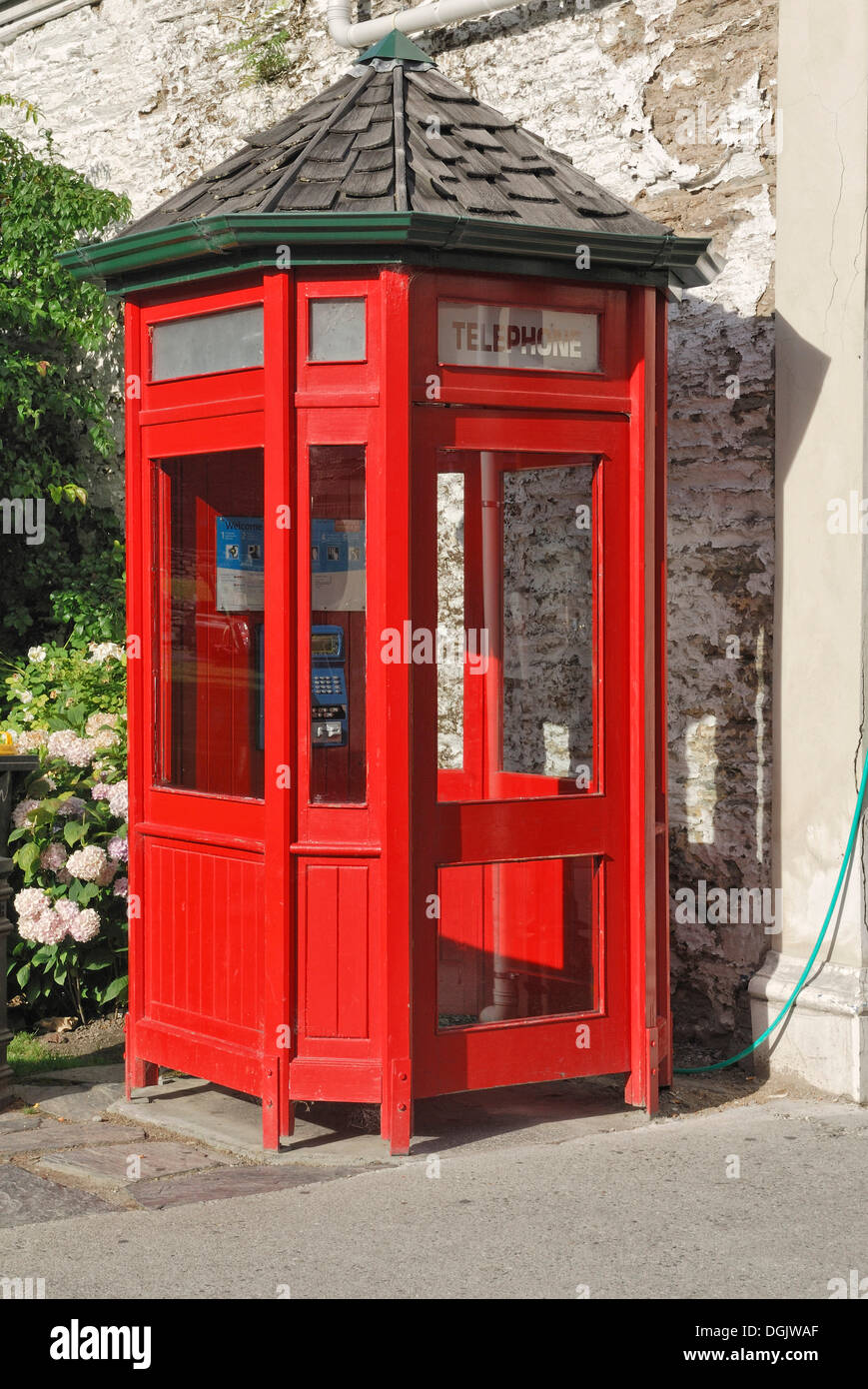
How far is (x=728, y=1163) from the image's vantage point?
4.89 m

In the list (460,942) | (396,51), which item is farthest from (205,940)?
(396,51)

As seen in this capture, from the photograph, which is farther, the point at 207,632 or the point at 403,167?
the point at 207,632

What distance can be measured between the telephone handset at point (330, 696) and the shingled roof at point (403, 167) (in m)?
1.37

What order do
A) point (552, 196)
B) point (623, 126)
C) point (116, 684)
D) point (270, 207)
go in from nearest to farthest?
point (270, 207) < point (552, 196) < point (623, 126) < point (116, 684)

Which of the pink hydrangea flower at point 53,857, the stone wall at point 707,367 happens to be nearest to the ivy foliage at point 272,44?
the stone wall at point 707,367

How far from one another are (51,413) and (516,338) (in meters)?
4.63

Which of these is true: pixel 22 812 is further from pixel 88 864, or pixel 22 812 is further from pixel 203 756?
pixel 203 756

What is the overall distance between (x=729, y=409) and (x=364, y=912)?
2.52 m

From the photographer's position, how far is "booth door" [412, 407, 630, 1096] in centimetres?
504

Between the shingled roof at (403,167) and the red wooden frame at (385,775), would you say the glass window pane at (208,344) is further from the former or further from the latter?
the shingled roof at (403,167)

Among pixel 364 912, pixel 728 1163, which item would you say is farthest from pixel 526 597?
pixel 728 1163

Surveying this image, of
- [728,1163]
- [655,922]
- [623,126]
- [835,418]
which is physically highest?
[623,126]

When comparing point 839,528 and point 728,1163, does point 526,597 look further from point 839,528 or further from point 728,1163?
point 728,1163

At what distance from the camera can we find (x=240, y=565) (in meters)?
5.46
